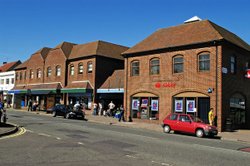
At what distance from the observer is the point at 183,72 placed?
2722cm

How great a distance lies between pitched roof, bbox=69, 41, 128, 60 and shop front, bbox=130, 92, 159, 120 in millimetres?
10646

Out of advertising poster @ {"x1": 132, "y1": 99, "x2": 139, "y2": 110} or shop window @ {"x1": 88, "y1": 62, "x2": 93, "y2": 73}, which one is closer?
advertising poster @ {"x1": 132, "y1": 99, "x2": 139, "y2": 110}

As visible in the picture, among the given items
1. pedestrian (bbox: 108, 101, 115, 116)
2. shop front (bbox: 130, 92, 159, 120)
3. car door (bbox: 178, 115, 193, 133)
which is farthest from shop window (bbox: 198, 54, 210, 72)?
pedestrian (bbox: 108, 101, 115, 116)

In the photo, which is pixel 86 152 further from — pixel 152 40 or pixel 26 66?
pixel 26 66

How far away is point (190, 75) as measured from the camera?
2661 cm

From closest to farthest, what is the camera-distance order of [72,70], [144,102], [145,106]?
[145,106]
[144,102]
[72,70]

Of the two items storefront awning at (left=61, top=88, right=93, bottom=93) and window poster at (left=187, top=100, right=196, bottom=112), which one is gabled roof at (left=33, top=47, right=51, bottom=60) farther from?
window poster at (left=187, top=100, right=196, bottom=112)

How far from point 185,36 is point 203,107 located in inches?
272

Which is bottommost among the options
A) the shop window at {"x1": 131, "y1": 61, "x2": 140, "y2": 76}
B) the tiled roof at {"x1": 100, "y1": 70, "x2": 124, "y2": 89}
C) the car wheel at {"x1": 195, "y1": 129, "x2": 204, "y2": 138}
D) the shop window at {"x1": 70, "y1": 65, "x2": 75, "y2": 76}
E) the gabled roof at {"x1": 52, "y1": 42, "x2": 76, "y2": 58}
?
the car wheel at {"x1": 195, "y1": 129, "x2": 204, "y2": 138}

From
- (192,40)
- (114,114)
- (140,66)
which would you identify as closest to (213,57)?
(192,40)

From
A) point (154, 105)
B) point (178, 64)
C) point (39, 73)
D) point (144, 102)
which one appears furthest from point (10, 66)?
point (178, 64)

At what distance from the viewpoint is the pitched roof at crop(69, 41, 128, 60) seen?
40.3 meters

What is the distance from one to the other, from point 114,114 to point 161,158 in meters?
26.1

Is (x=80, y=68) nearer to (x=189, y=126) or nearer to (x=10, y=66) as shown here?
(x=189, y=126)
